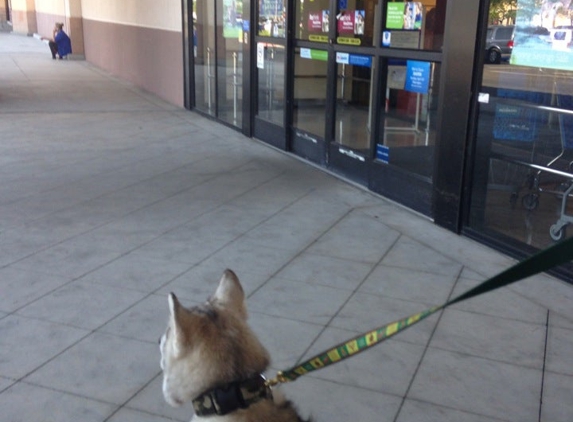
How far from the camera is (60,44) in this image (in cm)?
2514

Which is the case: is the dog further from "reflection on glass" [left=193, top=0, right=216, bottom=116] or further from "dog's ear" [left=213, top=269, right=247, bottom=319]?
"reflection on glass" [left=193, top=0, right=216, bottom=116]

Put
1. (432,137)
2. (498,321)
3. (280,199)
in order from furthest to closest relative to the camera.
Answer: (280,199), (432,137), (498,321)

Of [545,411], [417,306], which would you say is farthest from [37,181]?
[545,411]

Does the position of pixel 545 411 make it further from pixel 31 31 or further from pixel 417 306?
pixel 31 31

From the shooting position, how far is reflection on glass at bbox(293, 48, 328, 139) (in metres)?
9.07

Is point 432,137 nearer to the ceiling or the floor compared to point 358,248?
nearer to the ceiling

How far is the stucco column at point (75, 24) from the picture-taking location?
25.3 meters

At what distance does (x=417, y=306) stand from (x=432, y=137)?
2.61 meters

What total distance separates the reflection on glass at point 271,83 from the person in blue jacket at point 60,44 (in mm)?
16666

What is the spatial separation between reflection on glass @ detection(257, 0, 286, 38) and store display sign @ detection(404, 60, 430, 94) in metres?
3.13

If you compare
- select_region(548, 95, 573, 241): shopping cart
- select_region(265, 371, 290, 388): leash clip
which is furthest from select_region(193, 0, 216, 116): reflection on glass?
select_region(265, 371, 290, 388): leash clip

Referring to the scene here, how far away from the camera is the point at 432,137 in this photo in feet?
23.1

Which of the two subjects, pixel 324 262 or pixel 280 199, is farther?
pixel 280 199

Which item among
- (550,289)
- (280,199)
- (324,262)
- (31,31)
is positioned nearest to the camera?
(550,289)
